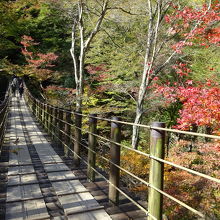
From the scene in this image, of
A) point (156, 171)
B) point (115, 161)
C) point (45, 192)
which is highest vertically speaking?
point (156, 171)

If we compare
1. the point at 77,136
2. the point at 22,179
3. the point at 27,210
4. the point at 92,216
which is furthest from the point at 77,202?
the point at 77,136

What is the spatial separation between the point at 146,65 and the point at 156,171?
9.20 meters

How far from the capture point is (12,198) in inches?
132

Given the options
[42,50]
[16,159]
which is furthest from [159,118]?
[16,159]

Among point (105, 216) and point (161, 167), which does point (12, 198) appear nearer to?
point (105, 216)

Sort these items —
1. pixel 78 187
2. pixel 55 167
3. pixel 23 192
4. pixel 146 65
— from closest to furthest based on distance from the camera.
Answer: pixel 23 192 → pixel 78 187 → pixel 55 167 → pixel 146 65

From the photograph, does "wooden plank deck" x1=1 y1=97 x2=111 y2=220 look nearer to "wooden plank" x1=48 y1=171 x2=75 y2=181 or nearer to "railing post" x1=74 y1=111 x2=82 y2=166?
"wooden plank" x1=48 y1=171 x2=75 y2=181

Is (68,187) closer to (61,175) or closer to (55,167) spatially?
(61,175)

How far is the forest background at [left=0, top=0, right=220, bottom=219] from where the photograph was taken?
913 cm

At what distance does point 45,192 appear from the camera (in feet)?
11.9

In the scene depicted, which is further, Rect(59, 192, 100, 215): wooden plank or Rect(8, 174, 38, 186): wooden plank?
Rect(8, 174, 38, 186): wooden plank

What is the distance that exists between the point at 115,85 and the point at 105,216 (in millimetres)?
11680

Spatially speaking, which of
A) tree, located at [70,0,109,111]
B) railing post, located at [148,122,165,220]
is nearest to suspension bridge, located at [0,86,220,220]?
railing post, located at [148,122,165,220]

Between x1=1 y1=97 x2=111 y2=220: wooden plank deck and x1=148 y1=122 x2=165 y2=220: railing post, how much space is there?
80 centimetres
